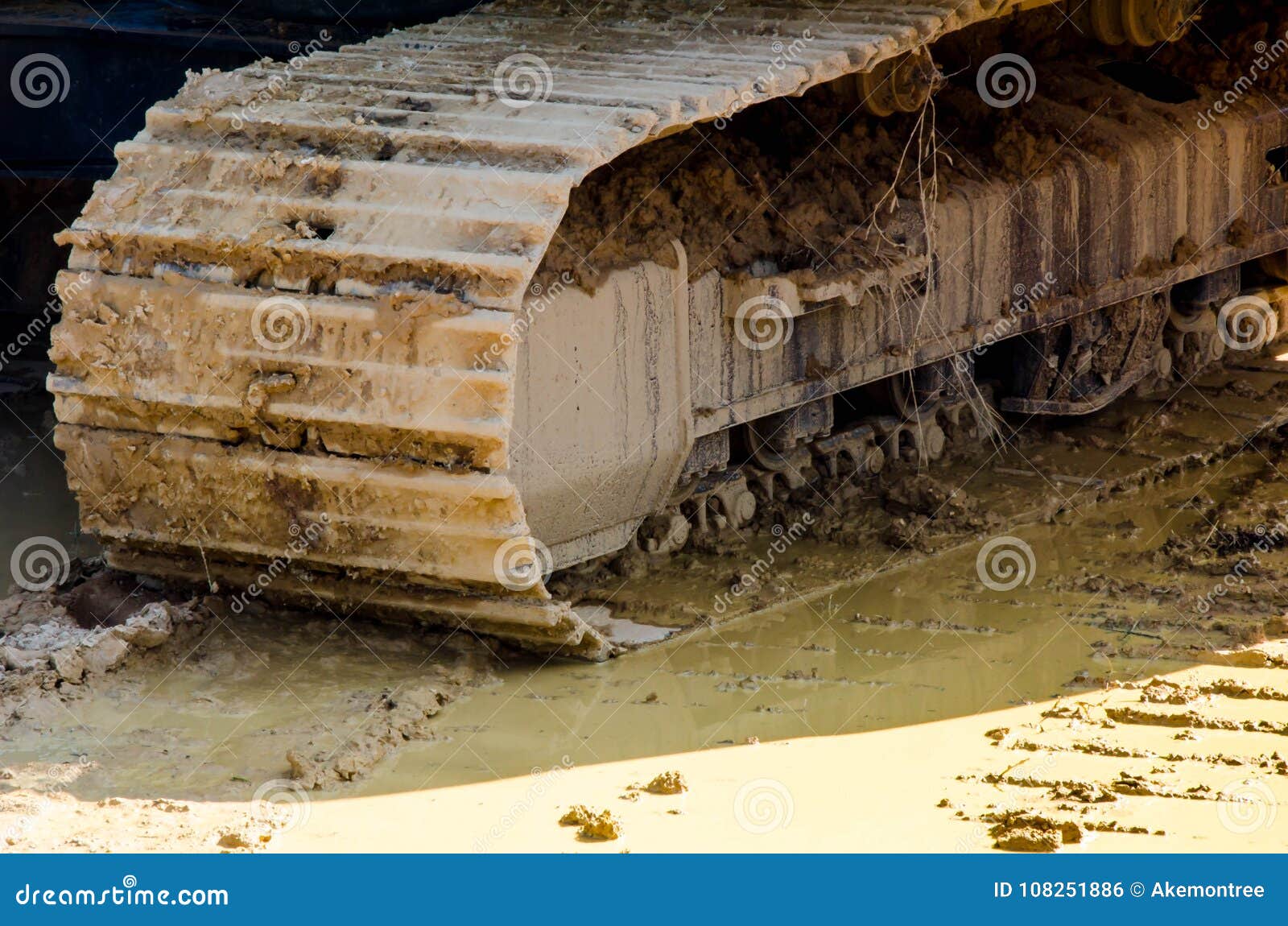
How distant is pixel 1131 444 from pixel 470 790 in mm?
3877

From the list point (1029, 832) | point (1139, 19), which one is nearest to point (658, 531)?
point (1029, 832)

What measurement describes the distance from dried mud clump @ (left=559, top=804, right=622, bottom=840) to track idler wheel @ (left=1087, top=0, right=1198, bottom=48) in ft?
12.3

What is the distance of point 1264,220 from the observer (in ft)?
26.9

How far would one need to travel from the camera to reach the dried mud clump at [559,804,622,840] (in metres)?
4.15

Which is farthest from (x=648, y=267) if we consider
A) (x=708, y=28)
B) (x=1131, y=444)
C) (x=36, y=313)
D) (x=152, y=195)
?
(x=36, y=313)

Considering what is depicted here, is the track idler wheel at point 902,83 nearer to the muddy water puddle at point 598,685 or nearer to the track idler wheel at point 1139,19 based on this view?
the track idler wheel at point 1139,19

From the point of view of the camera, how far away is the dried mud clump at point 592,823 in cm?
415

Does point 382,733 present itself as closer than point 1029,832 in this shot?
No

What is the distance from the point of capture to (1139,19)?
6637 millimetres

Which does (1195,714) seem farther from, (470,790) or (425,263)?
(425,263)

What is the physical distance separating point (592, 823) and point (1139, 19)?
385cm

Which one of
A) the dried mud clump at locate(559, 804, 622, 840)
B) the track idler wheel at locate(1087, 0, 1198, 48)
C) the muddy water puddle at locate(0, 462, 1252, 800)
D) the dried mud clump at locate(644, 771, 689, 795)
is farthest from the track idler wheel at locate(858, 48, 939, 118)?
the dried mud clump at locate(559, 804, 622, 840)

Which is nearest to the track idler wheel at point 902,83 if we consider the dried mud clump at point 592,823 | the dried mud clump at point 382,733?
the dried mud clump at point 382,733

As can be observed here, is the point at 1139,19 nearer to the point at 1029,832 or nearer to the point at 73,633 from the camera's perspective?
the point at 1029,832
